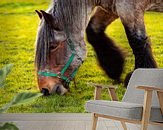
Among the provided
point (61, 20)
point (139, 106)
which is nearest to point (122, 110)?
point (139, 106)

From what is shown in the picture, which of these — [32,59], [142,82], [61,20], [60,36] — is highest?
[61,20]

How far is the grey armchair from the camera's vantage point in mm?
2803

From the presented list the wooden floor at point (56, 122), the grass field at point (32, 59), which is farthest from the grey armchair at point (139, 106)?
the grass field at point (32, 59)

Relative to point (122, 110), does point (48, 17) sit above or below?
above

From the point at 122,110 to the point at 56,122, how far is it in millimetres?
1710

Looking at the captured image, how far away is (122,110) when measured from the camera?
2834 mm

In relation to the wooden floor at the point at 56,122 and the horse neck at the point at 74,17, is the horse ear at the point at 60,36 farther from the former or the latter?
the wooden floor at the point at 56,122

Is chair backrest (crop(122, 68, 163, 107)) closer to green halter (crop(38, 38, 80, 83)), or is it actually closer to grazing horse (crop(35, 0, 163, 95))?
grazing horse (crop(35, 0, 163, 95))

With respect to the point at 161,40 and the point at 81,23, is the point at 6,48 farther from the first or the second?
the point at 161,40

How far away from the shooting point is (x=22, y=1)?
474 centimetres

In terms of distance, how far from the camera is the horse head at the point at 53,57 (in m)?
4.45

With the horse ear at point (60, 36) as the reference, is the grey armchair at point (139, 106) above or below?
below

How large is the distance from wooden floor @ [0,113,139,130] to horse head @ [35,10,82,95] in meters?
0.30

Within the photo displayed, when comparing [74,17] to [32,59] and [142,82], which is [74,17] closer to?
[32,59]
